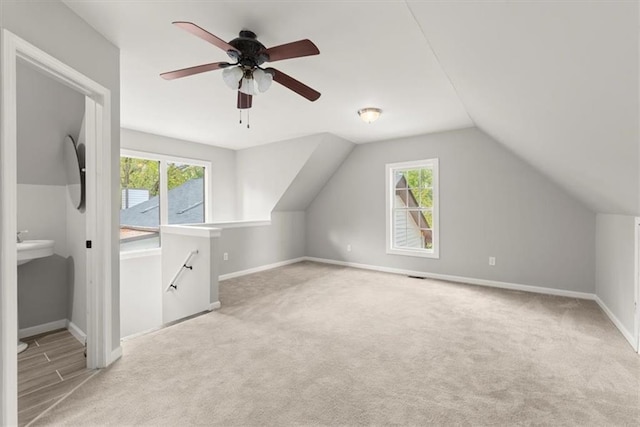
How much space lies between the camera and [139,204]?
483 cm

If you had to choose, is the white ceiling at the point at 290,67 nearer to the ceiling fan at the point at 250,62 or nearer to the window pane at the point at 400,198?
the ceiling fan at the point at 250,62

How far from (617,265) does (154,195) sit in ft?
20.6

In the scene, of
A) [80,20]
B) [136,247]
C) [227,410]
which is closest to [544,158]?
[227,410]

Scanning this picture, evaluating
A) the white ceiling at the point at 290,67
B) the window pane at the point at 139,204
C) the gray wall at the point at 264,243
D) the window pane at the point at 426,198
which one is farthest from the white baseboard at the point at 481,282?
the window pane at the point at 139,204

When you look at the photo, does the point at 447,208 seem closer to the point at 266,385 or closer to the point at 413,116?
the point at 413,116

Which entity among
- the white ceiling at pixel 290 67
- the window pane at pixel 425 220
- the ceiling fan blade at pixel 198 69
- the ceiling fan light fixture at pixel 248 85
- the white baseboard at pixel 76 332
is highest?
the white ceiling at pixel 290 67

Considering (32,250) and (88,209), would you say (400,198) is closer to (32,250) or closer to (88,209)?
(88,209)

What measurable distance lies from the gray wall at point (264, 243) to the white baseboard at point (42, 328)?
1.99 m

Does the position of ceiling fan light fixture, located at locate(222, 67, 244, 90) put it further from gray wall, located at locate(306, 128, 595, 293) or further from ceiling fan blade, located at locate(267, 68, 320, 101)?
gray wall, located at locate(306, 128, 595, 293)

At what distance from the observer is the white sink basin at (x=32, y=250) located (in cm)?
230

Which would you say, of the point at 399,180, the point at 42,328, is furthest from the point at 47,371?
the point at 399,180

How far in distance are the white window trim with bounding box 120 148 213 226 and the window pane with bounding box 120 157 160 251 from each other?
0.21ft

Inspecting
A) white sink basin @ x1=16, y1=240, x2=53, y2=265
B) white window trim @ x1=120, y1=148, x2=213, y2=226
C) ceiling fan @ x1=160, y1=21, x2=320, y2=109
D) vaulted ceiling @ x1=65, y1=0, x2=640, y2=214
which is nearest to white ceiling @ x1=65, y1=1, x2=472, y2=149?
vaulted ceiling @ x1=65, y1=0, x2=640, y2=214

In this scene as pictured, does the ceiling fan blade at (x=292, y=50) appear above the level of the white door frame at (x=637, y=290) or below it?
above
